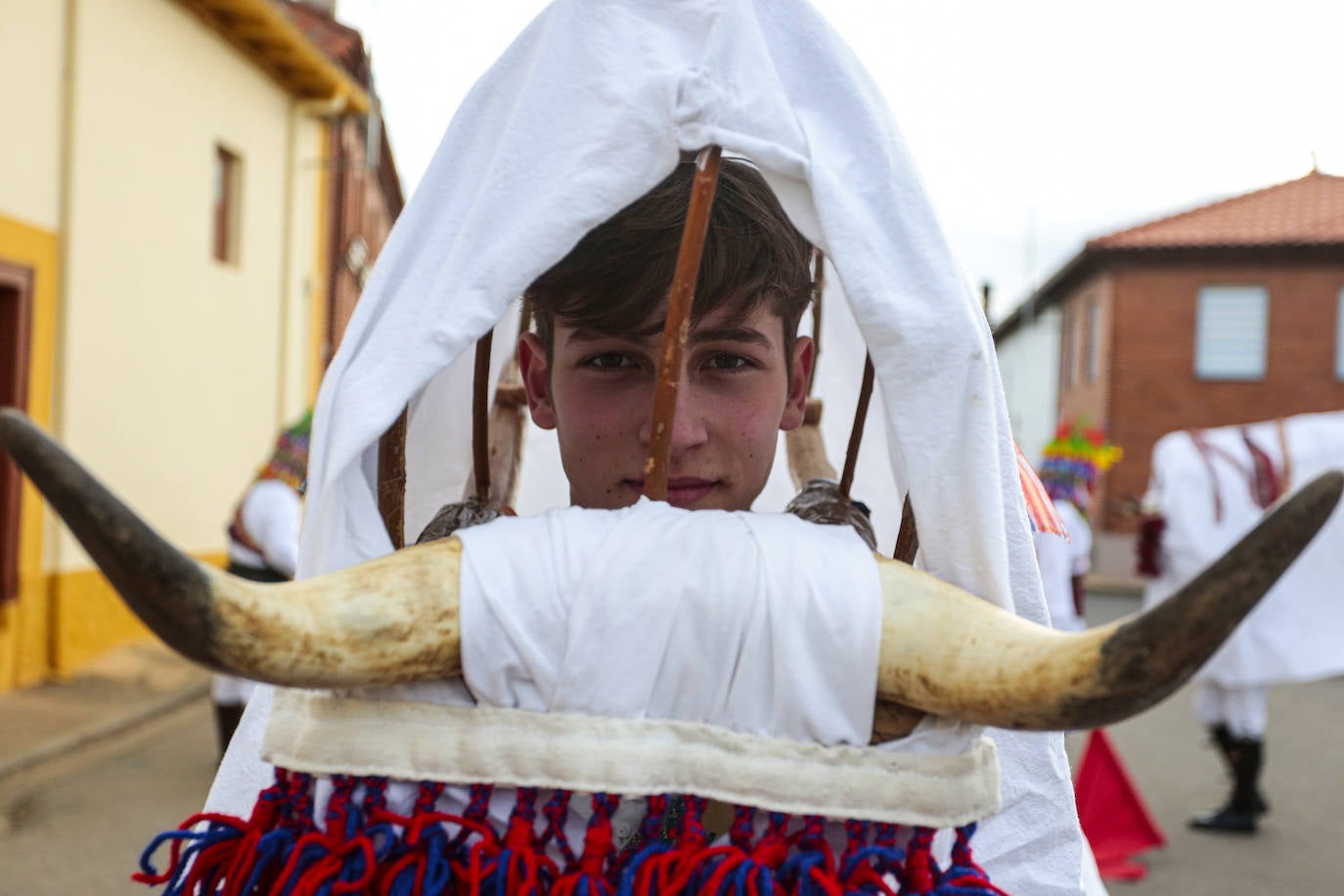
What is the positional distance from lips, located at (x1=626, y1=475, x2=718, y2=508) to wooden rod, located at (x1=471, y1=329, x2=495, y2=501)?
313 mm

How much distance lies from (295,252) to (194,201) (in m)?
2.60

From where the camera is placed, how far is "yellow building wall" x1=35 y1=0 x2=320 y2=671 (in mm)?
9375

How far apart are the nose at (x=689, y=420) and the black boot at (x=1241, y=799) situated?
632 cm

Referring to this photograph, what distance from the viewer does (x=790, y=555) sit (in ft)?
3.82

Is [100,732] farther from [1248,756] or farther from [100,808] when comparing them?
[1248,756]

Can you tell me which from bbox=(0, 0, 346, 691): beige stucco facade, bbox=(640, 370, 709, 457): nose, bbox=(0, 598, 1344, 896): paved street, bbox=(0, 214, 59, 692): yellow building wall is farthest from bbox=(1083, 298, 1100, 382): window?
bbox=(640, 370, 709, 457): nose

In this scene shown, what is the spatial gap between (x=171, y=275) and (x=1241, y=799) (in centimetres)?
915

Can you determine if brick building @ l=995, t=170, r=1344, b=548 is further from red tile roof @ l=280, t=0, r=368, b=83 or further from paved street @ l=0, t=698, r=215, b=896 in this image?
paved street @ l=0, t=698, r=215, b=896

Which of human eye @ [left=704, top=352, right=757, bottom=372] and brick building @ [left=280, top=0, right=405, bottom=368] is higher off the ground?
brick building @ [left=280, top=0, right=405, bottom=368]

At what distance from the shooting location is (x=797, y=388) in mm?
1845

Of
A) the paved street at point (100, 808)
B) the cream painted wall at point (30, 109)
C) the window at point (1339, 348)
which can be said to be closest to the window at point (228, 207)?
the cream painted wall at point (30, 109)

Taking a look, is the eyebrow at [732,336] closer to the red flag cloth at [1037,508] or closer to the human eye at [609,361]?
the human eye at [609,361]

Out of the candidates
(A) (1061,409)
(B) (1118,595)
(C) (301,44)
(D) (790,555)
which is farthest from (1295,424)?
(A) (1061,409)

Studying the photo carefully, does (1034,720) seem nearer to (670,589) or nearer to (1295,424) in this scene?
(670,589)
